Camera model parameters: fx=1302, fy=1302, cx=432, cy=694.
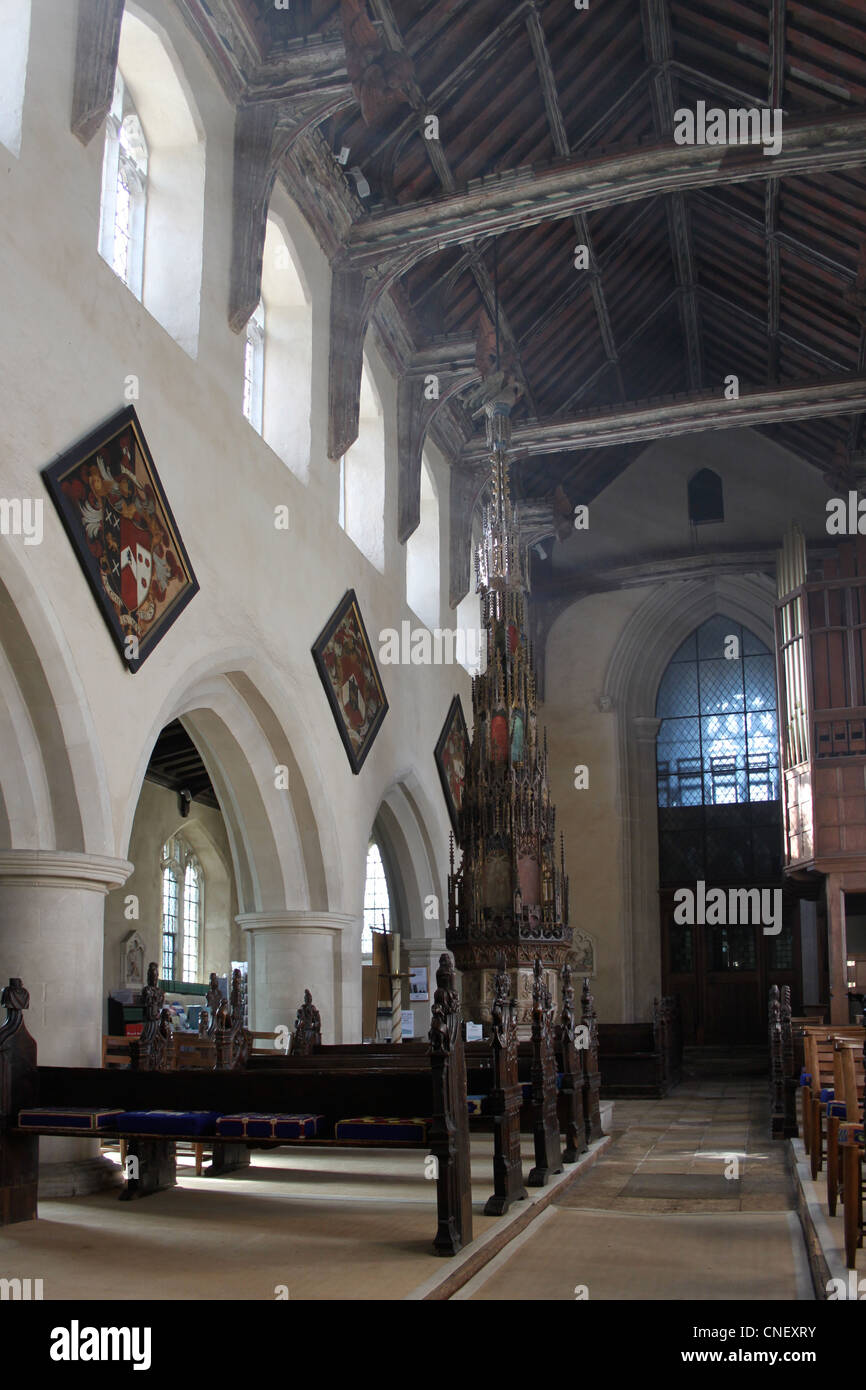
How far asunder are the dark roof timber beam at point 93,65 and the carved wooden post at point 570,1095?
5.71m

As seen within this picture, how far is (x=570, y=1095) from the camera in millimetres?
7609

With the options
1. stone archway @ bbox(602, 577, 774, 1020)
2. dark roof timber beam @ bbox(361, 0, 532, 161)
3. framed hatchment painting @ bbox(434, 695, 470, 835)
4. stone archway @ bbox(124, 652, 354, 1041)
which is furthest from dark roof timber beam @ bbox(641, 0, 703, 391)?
framed hatchment painting @ bbox(434, 695, 470, 835)

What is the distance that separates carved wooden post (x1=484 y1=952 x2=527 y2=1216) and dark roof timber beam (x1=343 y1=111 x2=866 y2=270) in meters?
6.79

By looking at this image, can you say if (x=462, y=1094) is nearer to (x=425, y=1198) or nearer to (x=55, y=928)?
(x=425, y=1198)

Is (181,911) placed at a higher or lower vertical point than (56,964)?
higher

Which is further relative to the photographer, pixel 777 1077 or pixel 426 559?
pixel 426 559

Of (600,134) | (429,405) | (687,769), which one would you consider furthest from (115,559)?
(687,769)

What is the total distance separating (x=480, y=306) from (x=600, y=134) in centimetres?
203

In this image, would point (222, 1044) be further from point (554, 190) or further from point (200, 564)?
point (554, 190)

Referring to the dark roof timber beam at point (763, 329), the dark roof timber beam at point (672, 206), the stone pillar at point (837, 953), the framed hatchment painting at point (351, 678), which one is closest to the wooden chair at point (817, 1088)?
the stone pillar at point (837, 953)

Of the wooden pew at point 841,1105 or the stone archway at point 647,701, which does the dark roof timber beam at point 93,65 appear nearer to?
the wooden pew at point 841,1105

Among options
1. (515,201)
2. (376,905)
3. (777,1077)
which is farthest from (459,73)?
(376,905)

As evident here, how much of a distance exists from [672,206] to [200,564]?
315 inches

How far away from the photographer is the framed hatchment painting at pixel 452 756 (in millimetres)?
13469
